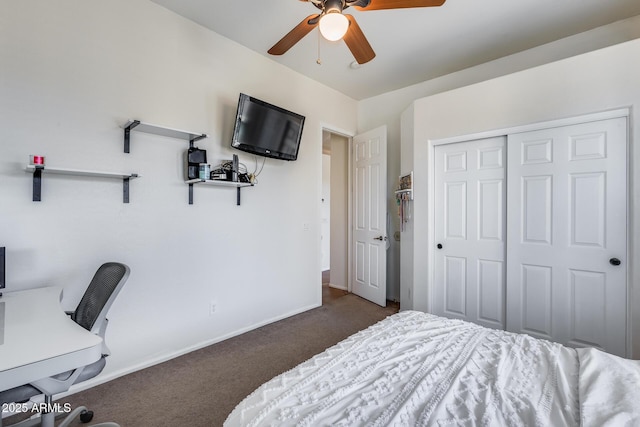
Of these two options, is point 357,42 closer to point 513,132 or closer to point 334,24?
point 334,24

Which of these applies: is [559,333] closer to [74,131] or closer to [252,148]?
[252,148]

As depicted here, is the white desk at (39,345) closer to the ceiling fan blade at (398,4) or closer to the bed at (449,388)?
the bed at (449,388)

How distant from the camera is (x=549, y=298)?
253cm

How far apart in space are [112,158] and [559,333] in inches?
151

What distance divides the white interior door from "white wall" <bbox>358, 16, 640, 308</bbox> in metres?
0.24

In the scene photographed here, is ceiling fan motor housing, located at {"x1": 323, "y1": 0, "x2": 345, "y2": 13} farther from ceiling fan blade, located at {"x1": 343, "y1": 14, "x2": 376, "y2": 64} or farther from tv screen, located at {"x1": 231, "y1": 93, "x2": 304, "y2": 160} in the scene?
tv screen, located at {"x1": 231, "y1": 93, "x2": 304, "y2": 160}

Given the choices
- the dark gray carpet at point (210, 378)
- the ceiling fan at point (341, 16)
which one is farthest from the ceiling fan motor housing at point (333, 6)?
the dark gray carpet at point (210, 378)

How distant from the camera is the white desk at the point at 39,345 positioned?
88 centimetres

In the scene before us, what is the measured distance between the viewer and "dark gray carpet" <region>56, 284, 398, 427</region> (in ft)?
5.88

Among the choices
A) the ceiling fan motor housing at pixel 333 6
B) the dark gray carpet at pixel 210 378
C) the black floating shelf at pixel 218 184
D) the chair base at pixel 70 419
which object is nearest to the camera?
the chair base at pixel 70 419

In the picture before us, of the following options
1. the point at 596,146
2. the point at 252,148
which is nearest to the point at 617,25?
the point at 596,146

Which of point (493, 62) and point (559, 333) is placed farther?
point (493, 62)

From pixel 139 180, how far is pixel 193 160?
0.44 m

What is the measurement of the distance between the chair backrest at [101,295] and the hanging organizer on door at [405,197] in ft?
9.04
